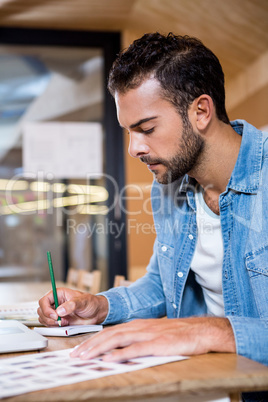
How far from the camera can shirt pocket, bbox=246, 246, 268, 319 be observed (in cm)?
108

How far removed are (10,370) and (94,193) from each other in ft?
9.28

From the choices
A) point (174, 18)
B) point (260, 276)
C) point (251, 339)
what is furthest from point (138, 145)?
point (174, 18)

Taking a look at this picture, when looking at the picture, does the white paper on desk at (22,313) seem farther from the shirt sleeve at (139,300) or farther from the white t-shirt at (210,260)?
the white t-shirt at (210,260)

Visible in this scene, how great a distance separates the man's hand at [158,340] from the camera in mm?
751

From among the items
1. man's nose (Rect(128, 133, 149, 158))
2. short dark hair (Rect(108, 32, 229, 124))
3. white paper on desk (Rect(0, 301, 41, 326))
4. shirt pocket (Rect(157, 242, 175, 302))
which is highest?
short dark hair (Rect(108, 32, 229, 124))

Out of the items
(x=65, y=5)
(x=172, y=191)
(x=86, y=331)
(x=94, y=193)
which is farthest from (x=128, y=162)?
(x=86, y=331)

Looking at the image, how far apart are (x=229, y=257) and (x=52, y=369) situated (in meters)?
0.61

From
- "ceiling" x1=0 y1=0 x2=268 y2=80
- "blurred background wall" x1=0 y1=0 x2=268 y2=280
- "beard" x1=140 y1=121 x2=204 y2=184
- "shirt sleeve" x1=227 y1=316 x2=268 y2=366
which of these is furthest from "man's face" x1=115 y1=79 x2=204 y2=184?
"ceiling" x1=0 y1=0 x2=268 y2=80

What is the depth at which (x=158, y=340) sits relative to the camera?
77cm

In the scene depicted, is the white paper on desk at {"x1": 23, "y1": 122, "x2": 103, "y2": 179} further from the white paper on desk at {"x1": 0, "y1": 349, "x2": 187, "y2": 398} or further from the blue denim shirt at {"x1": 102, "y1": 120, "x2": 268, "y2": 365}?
the white paper on desk at {"x1": 0, "y1": 349, "x2": 187, "y2": 398}

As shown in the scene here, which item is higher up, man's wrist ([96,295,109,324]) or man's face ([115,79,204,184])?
man's face ([115,79,204,184])

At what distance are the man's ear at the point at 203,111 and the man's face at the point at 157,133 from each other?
0.03 m

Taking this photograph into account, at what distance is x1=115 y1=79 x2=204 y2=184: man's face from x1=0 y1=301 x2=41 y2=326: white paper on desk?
50 centimetres

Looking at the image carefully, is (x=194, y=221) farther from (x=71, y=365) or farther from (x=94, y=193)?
(x=94, y=193)
